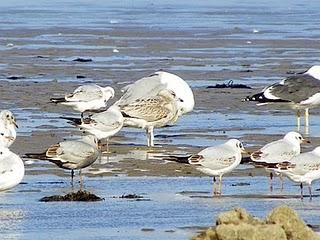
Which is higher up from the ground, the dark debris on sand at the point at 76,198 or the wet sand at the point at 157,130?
the wet sand at the point at 157,130

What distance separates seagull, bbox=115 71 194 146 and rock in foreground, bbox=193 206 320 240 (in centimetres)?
767

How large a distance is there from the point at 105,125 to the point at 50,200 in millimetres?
3726

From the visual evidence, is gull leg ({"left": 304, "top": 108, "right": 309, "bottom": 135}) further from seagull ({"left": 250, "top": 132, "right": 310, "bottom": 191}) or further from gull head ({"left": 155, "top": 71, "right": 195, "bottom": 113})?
seagull ({"left": 250, "top": 132, "right": 310, "bottom": 191})

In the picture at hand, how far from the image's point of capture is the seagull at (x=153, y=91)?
1689 cm

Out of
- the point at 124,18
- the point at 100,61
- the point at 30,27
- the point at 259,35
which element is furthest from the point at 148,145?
the point at 124,18

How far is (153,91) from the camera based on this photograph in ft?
57.0

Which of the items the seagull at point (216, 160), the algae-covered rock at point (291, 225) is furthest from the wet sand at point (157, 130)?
the algae-covered rock at point (291, 225)

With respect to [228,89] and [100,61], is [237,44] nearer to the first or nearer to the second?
[100,61]

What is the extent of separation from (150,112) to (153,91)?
2.59 feet

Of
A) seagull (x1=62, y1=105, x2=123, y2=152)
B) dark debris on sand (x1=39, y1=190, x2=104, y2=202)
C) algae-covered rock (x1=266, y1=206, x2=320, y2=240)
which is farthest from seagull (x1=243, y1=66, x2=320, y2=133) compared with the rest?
algae-covered rock (x1=266, y1=206, x2=320, y2=240)

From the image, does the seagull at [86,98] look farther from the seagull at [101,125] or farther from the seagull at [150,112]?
Result: the seagull at [101,125]

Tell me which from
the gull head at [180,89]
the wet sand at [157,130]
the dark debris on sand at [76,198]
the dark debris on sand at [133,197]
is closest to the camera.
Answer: the wet sand at [157,130]

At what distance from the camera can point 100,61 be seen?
29.9 metres

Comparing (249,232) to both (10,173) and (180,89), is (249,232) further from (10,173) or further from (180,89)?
A: (180,89)
